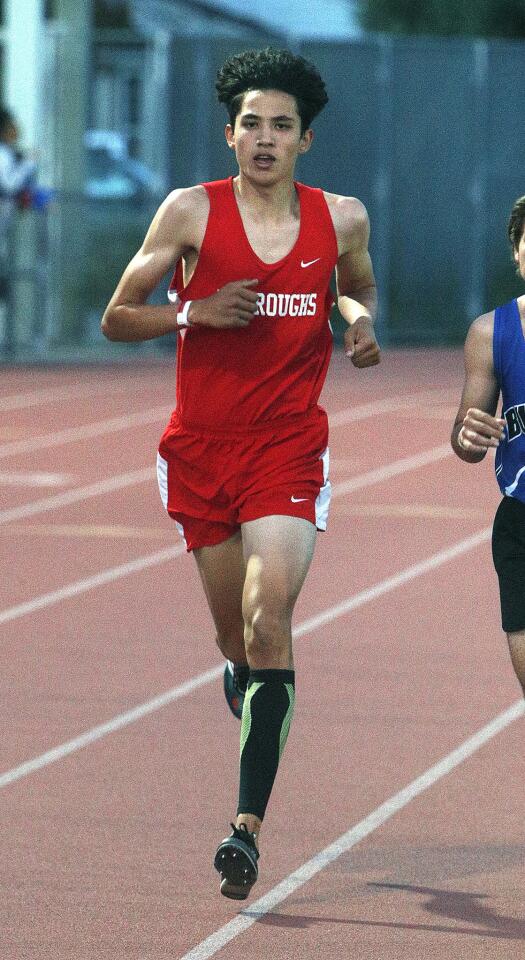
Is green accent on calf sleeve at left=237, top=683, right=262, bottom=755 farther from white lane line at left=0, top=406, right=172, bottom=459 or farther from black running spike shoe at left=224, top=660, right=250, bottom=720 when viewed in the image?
white lane line at left=0, top=406, right=172, bottom=459

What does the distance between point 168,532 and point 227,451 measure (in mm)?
6434

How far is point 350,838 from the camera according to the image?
224 inches

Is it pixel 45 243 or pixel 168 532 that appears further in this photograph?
pixel 45 243

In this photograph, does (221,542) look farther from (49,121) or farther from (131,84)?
(131,84)

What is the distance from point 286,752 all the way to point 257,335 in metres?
1.99

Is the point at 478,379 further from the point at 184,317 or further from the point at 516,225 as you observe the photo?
the point at 184,317

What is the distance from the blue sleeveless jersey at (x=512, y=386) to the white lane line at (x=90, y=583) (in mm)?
4359

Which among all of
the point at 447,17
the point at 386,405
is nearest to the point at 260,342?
the point at 386,405

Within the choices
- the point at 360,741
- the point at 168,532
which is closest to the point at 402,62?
the point at 168,532

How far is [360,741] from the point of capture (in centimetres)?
688

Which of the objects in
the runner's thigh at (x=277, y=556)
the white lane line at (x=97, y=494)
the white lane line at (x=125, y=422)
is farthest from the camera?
the white lane line at (x=125, y=422)

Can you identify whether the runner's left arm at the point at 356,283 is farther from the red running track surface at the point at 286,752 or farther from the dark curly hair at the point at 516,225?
the red running track surface at the point at 286,752

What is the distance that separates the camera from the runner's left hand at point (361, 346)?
507cm

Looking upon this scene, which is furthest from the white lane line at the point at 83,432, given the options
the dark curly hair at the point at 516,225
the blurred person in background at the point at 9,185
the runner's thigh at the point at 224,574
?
the dark curly hair at the point at 516,225
